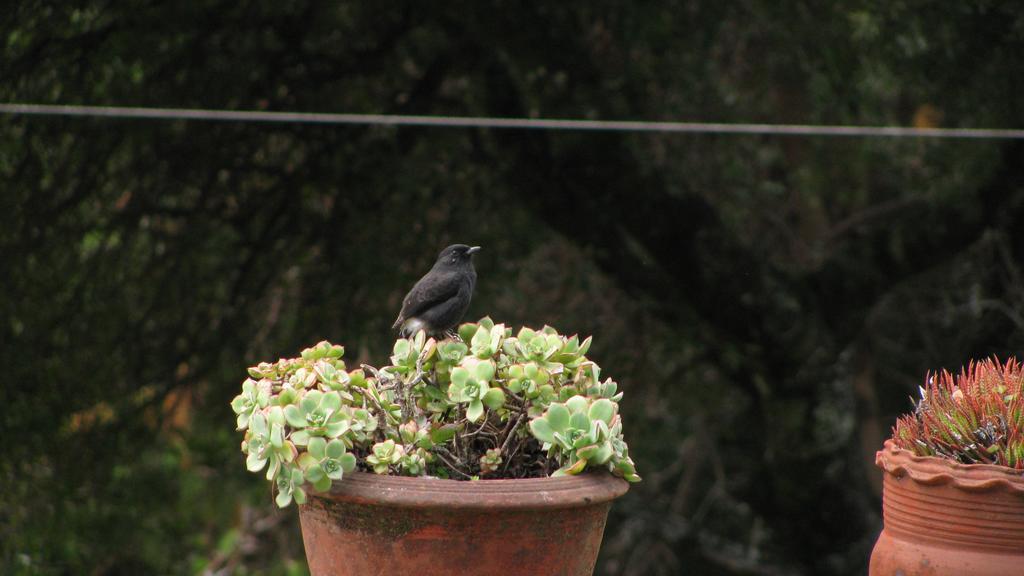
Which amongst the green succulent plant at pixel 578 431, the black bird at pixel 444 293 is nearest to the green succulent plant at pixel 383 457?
the green succulent plant at pixel 578 431

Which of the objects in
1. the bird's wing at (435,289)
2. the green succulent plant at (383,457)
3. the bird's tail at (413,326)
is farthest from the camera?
the bird's tail at (413,326)

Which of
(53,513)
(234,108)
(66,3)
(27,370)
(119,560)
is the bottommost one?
(119,560)

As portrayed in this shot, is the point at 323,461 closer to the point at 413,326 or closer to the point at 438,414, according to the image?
the point at 438,414

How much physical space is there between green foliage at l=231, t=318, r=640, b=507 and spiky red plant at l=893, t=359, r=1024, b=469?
0.56m

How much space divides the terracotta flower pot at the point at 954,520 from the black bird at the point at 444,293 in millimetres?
1493

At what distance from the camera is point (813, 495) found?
253 inches

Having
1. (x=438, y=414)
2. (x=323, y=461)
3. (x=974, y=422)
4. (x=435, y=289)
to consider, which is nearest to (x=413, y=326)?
(x=435, y=289)

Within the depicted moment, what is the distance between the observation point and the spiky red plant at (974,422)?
2.09 meters

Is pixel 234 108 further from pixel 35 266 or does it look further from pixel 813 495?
pixel 813 495

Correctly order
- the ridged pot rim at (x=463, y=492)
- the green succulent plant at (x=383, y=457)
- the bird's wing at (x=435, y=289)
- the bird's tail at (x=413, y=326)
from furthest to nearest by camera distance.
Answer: the bird's tail at (x=413, y=326) → the bird's wing at (x=435, y=289) → the green succulent plant at (x=383, y=457) → the ridged pot rim at (x=463, y=492)

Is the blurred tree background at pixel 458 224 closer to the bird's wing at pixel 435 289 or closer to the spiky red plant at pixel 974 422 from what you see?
the bird's wing at pixel 435 289

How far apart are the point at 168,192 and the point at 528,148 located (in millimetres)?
1840

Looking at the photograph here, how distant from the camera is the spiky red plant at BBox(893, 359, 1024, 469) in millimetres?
2088

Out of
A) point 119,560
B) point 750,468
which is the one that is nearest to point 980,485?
point 750,468
